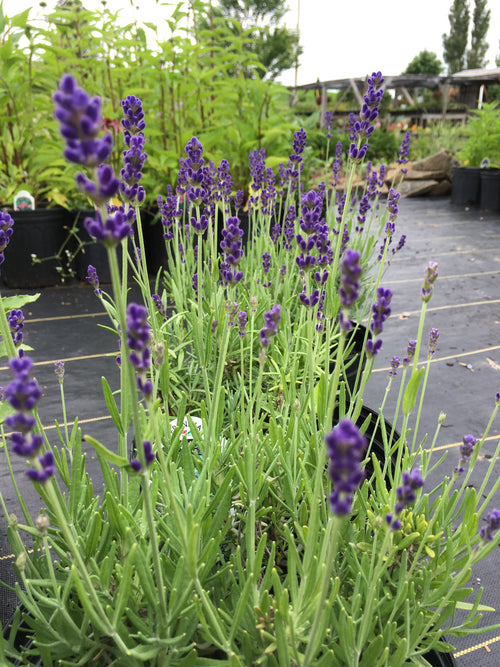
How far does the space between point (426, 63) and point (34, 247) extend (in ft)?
143

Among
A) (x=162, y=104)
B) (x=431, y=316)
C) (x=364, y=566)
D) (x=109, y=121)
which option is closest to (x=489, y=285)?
(x=431, y=316)

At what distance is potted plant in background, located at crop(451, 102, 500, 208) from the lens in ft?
24.2

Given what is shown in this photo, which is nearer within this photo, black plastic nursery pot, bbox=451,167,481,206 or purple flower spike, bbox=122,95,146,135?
purple flower spike, bbox=122,95,146,135

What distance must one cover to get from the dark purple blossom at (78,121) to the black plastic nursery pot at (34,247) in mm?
3674

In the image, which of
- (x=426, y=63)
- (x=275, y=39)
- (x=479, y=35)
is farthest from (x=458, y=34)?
(x=275, y=39)

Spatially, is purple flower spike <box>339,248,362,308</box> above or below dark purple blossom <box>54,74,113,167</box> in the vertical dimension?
below

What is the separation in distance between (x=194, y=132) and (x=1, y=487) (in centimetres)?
304

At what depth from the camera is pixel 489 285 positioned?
412 cm

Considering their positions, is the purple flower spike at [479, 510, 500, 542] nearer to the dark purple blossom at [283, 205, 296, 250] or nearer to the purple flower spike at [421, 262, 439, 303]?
the purple flower spike at [421, 262, 439, 303]

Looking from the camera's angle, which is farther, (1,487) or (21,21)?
(21,21)

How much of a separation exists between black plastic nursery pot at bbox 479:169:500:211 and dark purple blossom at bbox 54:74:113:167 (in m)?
8.01

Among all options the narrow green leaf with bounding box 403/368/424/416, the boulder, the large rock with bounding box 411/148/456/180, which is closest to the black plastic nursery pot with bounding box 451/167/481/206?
the boulder

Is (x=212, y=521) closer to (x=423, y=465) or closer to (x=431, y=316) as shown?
(x=423, y=465)

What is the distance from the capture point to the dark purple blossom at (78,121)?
37 centimetres
